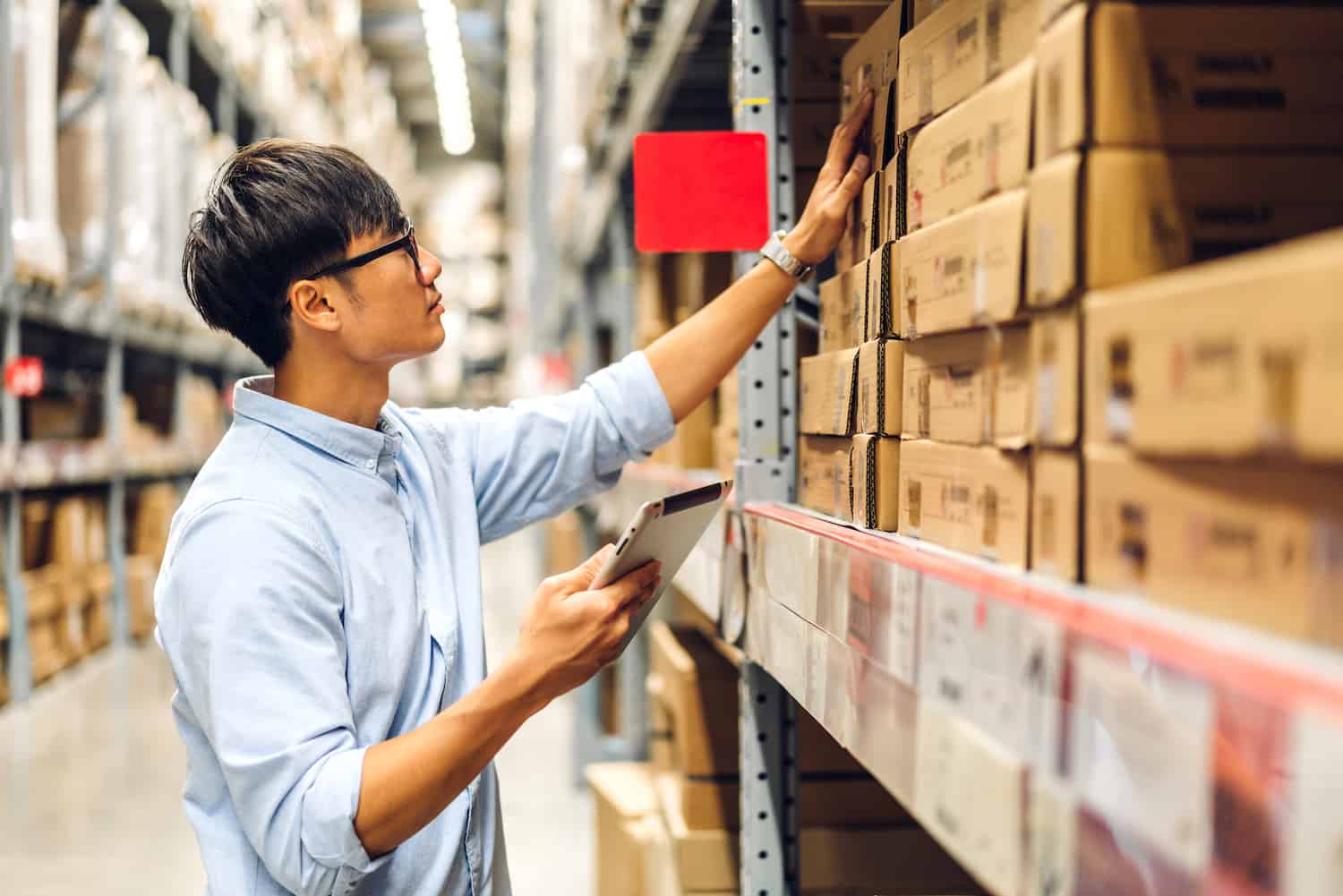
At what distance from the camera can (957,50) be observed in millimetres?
1177

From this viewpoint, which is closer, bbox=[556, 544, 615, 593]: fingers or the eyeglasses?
bbox=[556, 544, 615, 593]: fingers

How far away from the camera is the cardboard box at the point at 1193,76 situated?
2.80 ft

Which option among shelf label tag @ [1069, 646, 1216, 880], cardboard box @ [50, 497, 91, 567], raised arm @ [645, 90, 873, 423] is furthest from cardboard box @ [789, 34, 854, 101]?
cardboard box @ [50, 497, 91, 567]

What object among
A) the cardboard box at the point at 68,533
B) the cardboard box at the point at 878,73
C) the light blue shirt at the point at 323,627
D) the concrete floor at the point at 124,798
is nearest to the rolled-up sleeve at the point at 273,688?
the light blue shirt at the point at 323,627

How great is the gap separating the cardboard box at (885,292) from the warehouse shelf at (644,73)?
3.02ft

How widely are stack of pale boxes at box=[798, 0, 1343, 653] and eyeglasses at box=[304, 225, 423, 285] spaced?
0.72m

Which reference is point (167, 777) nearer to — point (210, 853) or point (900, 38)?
point (210, 853)

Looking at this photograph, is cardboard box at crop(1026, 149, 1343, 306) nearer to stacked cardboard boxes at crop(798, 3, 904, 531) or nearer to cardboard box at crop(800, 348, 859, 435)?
stacked cardboard boxes at crop(798, 3, 904, 531)

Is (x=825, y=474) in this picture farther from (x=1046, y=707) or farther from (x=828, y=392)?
(x=1046, y=707)

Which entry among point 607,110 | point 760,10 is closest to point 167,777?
point 607,110

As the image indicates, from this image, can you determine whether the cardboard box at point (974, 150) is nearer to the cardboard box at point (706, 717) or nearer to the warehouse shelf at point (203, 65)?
the cardboard box at point (706, 717)

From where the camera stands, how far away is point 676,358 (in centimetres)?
190

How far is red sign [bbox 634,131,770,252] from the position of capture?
1.79 meters

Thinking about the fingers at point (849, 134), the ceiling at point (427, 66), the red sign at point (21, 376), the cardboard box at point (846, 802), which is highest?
the ceiling at point (427, 66)
